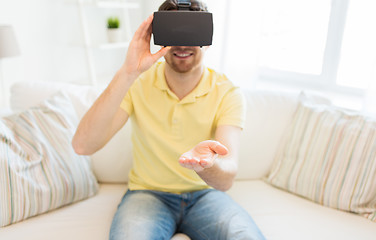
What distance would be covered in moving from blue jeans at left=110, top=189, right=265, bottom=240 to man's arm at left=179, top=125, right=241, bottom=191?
0.11m

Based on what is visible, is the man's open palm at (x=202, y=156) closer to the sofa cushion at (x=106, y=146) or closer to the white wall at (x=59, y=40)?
the sofa cushion at (x=106, y=146)

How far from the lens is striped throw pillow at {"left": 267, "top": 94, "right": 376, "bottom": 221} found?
4.29 feet

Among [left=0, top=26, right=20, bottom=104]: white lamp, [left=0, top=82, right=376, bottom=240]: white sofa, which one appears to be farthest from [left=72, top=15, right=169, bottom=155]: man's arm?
[left=0, top=26, right=20, bottom=104]: white lamp

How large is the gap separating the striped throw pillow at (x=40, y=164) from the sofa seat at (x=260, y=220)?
0.05 metres

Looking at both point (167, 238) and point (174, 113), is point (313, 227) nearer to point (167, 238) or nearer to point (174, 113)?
point (167, 238)

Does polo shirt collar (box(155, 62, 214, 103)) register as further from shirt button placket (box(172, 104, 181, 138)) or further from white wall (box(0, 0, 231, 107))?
Result: white wall (box(0, 0, 231, 107))

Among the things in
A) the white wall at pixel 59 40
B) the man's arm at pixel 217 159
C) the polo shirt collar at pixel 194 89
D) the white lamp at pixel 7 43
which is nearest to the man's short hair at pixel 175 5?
the polo shirt collar at pixel 194 89

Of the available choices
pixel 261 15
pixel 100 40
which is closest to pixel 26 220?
pixel 261 15

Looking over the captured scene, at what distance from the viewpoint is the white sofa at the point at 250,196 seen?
1.20m

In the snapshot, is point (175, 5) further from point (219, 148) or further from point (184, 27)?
point (219, 148)

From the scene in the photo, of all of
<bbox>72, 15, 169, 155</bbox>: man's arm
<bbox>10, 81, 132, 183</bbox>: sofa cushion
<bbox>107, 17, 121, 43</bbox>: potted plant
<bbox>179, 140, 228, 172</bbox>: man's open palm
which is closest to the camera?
<bbox>179, 140, 228, 172</bbox>: man's open palm

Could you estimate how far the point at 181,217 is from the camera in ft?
4.01

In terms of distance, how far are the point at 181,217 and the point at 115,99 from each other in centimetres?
47

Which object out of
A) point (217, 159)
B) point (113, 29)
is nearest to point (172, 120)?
point (217, 159)
